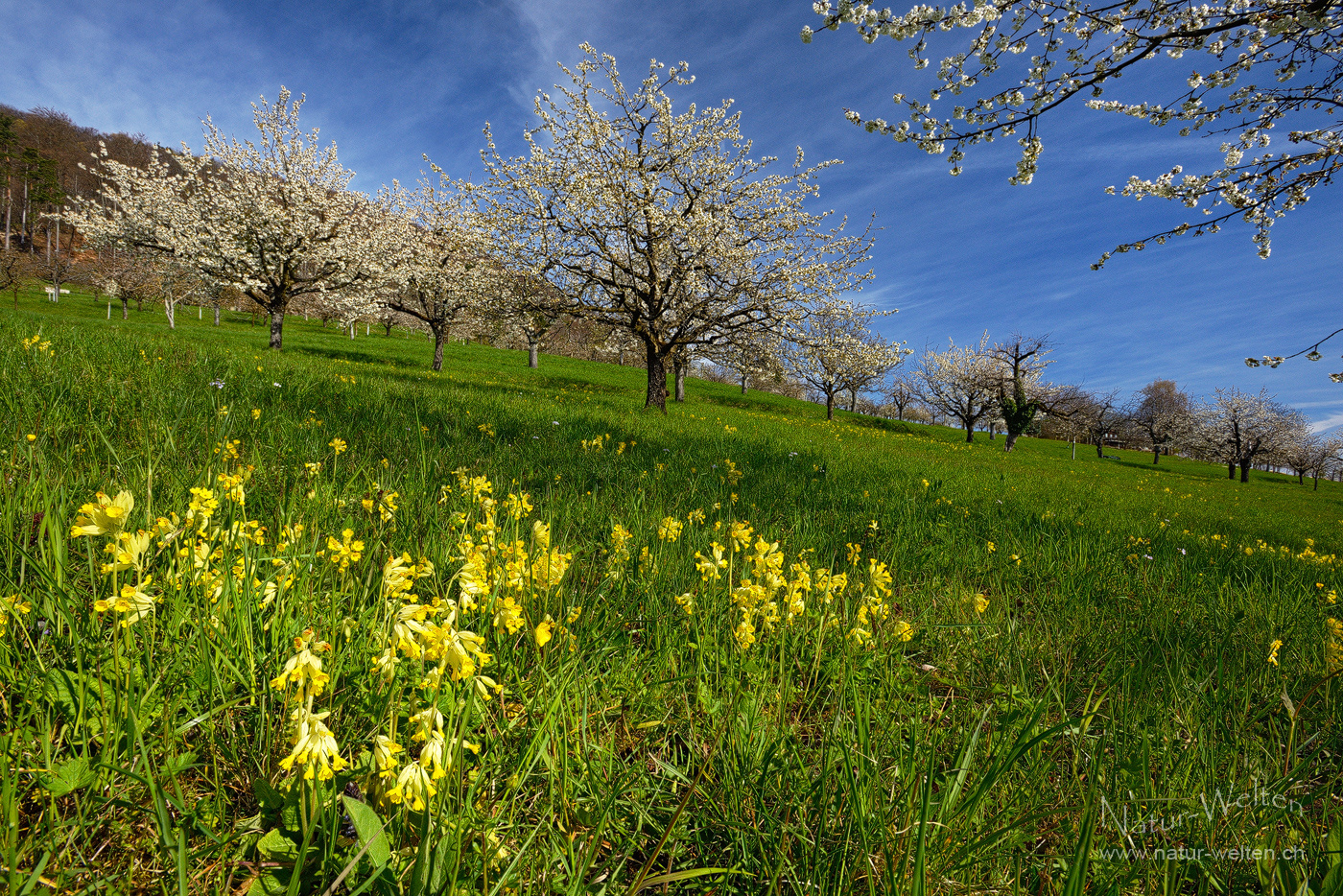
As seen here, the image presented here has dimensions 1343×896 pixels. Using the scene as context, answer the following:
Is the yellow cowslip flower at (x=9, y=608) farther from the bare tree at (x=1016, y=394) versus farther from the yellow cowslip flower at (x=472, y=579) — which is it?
the bare tree at (x=1016, y=394)

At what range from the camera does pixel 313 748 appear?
0.96 m

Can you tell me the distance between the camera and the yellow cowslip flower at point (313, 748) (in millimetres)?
936

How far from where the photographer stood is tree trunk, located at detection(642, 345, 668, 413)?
15.7 metres

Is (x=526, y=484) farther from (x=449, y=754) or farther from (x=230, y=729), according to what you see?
(x=449, y=754)

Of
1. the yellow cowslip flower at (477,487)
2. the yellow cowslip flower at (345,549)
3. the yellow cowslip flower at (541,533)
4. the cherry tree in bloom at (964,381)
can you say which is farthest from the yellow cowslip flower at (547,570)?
the cherry tree in bloom at (964,381)

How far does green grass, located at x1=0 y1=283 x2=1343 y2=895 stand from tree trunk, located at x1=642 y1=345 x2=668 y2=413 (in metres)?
12.0

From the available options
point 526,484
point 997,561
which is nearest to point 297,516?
point 526,484

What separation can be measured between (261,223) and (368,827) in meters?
29.3

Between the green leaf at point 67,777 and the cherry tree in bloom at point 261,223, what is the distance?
25181 mm

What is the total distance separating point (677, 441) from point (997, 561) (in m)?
4.62

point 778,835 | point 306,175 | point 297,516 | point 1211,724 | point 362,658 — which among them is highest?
point 306,175

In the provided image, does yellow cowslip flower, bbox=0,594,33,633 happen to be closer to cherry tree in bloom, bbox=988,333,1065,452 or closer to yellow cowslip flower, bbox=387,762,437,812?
yellow cowslip flower, bbox=387,762,437,812

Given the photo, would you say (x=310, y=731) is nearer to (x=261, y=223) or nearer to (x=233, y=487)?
(x=233, y=487)

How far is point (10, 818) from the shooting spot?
0.94 metres
